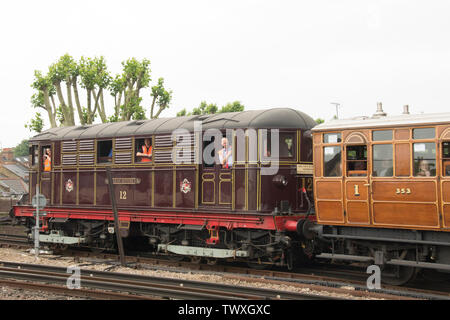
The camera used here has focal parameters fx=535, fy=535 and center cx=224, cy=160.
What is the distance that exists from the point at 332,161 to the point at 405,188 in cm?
171

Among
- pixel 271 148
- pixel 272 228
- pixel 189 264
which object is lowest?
pixel 189 264

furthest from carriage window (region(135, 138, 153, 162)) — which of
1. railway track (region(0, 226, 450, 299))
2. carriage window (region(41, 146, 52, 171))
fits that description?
carriage window (region(41, 146, 52, 171))

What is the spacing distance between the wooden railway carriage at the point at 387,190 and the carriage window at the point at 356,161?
20mm

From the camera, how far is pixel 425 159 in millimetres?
10383

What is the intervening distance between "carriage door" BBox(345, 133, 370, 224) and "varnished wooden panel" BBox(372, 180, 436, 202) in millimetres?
222

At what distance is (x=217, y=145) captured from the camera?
13.8 meters

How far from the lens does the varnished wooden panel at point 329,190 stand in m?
11.4

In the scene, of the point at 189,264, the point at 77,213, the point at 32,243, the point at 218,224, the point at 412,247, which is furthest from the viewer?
the point at 32,243

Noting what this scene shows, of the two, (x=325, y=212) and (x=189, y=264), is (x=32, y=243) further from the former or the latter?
(x=325, y=212)

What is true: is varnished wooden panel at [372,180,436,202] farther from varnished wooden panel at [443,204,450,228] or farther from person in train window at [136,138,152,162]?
person in train window at [136,138,152,162]

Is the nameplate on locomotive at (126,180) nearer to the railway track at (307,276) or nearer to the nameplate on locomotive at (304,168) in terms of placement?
the railway track at (307,276)
